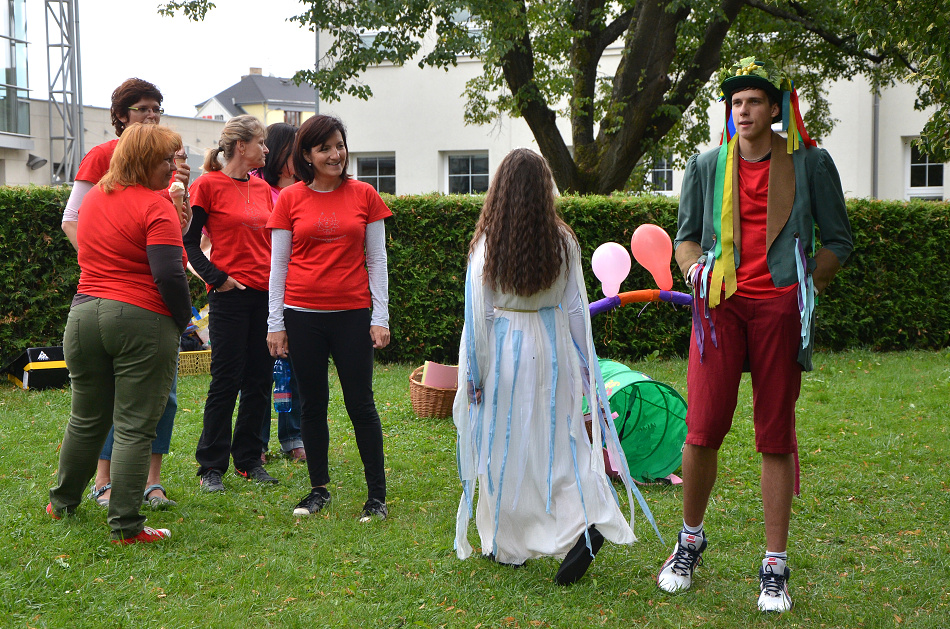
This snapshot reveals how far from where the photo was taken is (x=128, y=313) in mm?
3656

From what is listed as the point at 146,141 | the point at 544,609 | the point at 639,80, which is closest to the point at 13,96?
the point at 639,80

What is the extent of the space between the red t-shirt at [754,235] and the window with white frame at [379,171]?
1659 cm

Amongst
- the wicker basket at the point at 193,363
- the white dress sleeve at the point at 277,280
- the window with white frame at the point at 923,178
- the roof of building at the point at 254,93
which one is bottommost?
the wicker basket at the point at 193,363

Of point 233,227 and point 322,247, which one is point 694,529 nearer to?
point 322,247

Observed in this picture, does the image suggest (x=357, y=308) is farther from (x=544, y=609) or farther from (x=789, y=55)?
(x=789, y=55)

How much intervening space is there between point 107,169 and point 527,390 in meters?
2.38

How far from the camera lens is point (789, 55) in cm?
1452

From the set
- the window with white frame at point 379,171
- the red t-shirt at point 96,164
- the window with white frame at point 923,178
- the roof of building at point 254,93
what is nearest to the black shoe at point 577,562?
the red t-shirt at point 96,164

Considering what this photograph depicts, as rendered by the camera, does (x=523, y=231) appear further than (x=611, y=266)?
No

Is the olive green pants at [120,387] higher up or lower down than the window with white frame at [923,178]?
lower down

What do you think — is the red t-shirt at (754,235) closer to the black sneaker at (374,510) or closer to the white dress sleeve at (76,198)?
the black sneaker at (374,510)

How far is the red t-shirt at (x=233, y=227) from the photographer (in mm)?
4699

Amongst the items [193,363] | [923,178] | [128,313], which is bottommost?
[193,363]

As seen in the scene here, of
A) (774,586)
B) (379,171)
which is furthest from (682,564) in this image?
(379,171)
